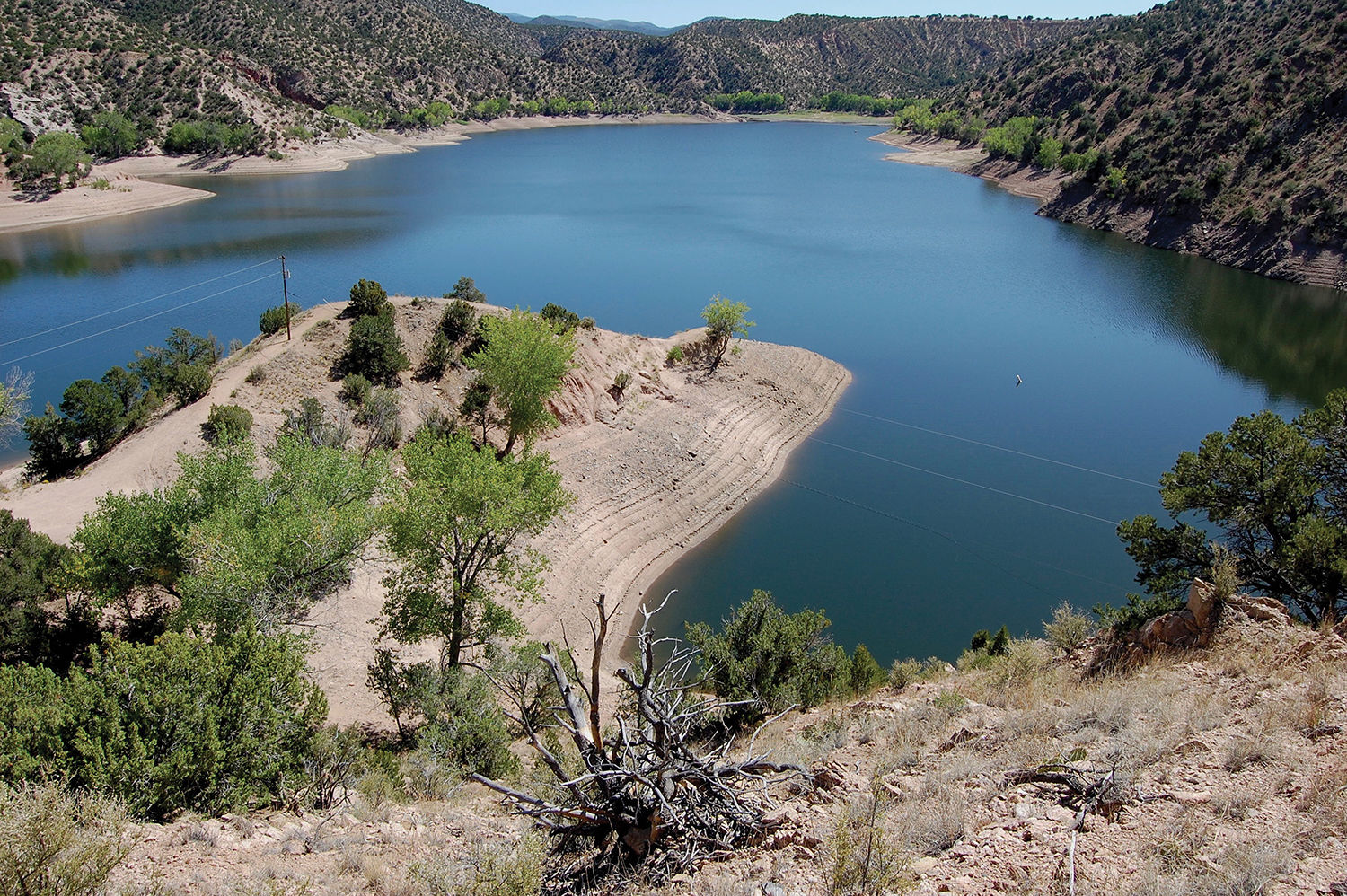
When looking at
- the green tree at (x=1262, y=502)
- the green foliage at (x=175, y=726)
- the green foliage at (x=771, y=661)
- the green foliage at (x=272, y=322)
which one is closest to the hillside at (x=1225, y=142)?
the green tree at (x=1262, y=502)

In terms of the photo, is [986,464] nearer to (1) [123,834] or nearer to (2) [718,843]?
(2) [718,843]

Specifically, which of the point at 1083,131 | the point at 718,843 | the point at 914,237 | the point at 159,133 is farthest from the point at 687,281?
the point at 159,133

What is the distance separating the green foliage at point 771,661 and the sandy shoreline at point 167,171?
7609 centimetres

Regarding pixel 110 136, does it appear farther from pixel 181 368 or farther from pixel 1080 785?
pixel 1080 785

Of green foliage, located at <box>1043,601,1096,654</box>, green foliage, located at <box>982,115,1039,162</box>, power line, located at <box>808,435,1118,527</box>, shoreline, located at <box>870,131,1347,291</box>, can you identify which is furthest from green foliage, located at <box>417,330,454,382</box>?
green foliage, located at <box>982,115,1039,162</box>

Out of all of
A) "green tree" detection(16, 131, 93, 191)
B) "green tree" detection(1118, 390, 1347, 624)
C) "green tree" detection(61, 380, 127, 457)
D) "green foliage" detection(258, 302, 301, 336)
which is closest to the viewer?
"green tree" detection(1118, 390, 1347, 624)

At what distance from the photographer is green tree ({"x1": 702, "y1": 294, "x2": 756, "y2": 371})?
4131cm

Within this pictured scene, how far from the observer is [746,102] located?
18338 cm

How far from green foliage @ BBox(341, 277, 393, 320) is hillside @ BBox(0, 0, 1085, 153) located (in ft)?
263

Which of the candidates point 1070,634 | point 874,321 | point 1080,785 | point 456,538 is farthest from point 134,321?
point 1080,785

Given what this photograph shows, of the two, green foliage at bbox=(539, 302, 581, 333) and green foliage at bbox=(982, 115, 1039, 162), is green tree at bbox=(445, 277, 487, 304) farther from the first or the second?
green foliage at bbox=(982, 115, 1039, 162)

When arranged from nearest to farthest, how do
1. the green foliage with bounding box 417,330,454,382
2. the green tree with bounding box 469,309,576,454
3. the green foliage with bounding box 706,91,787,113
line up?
the green tree with bounding box 469,309,576,454, the green foliage with bounding box 417,330,454,382, the green foliage with bounding box 706,91,787,113

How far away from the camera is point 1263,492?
53.5 feet

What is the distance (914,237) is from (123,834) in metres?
72.7
